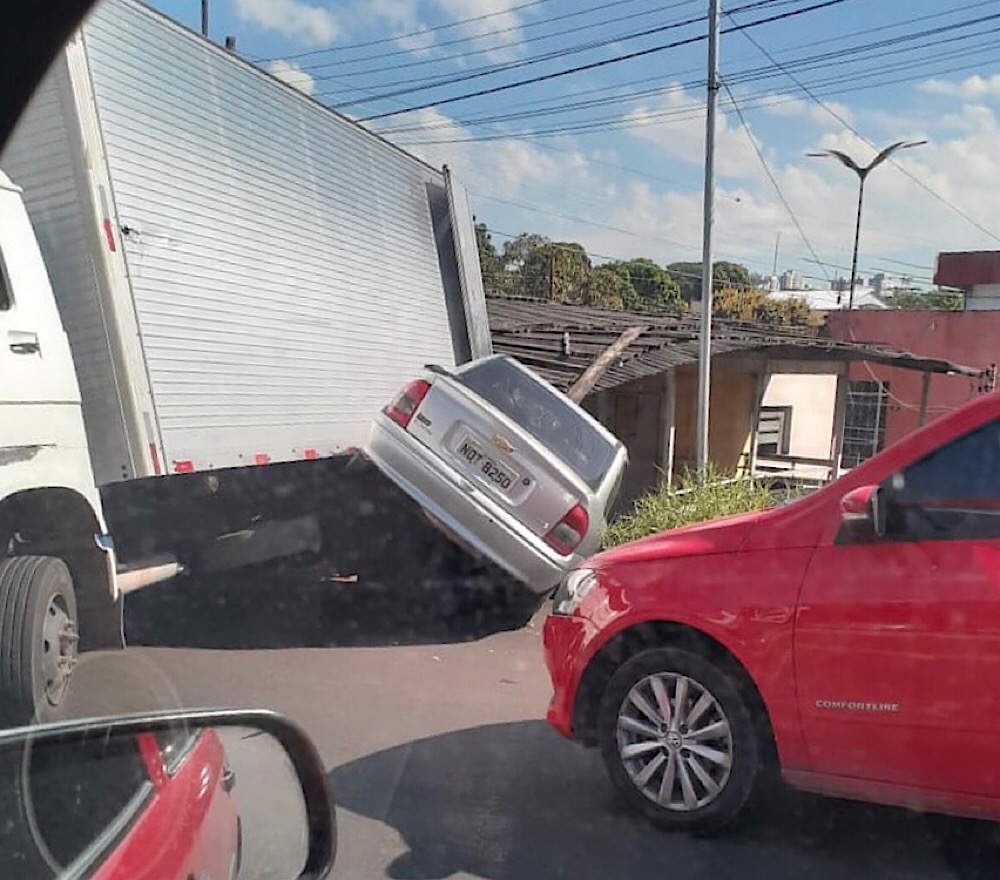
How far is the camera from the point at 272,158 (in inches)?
289

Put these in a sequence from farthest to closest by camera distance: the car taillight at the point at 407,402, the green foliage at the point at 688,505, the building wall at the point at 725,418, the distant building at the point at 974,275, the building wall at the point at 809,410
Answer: the distant building at the point at 974,275
the building wall at the point at 809,410
the building wall at the point at 725,418
the green foliage at the point at 688,505
the car taillight at the point at 407,402

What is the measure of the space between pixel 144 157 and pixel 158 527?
2228 millimetres

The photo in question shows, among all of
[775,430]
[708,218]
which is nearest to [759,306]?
[775,430]

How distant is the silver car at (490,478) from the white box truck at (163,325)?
29.4 inches

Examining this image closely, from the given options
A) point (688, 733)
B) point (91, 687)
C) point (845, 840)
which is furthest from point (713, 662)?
point (91, 687)

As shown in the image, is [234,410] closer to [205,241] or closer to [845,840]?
[205,241]

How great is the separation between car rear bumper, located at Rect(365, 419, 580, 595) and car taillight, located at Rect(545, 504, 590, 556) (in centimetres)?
6

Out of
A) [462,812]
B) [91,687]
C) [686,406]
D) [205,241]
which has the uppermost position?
[205,241]

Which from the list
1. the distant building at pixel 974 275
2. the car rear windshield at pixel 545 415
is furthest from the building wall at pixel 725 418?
the distant building at pixel 974 275

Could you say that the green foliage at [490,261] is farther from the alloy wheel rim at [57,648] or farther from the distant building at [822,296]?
the alloy wheel rim at [57,648]

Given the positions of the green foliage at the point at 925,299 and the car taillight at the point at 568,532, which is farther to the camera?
the green foliage at the point at 925,299

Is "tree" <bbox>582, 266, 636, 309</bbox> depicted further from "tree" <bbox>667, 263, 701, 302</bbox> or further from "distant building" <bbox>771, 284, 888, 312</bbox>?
"distant building" <bbox>771, 284, 888, 312</bbox>

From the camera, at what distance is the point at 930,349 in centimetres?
2356

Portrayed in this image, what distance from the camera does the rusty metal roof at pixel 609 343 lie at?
11.9m
